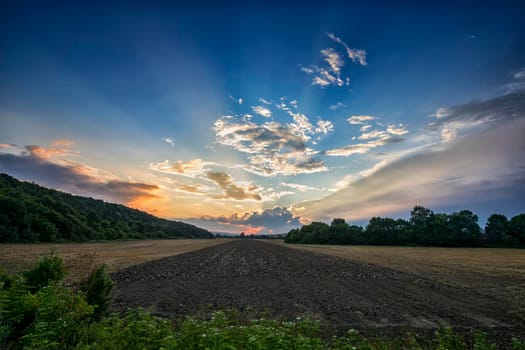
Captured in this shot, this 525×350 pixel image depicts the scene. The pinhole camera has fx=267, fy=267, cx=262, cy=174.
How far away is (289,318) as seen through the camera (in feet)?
37.6

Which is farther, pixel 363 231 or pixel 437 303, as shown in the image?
pixel 363 231

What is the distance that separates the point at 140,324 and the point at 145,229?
6527 inches

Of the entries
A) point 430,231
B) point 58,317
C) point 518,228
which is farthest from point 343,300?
point 518,228

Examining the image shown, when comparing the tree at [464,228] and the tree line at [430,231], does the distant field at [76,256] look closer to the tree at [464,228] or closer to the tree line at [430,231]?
the tree line at [430,231]

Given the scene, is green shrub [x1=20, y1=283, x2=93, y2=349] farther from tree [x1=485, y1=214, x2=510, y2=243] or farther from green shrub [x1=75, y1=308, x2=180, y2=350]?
tree [x1=485, y1=214, x2=510, y2=243]

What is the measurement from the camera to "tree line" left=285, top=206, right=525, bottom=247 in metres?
99.6

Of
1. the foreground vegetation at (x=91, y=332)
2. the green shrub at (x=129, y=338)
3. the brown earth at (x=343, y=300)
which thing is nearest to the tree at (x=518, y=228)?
the brown earth at (x=343, y=300)

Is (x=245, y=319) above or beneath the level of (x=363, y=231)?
beneath

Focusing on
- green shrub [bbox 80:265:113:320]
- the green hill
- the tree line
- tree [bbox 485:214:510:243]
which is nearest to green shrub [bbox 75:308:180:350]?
green shrub [bbox 80:265:113:320]

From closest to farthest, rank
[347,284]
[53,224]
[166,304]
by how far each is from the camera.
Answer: [166,304] → [347,284] → [53,224]

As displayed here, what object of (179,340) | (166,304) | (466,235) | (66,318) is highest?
(466,235)

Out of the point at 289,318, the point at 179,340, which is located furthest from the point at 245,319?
the point at 179,340

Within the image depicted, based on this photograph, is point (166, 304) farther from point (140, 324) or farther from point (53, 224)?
point (53, 224)

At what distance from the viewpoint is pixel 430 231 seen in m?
108
